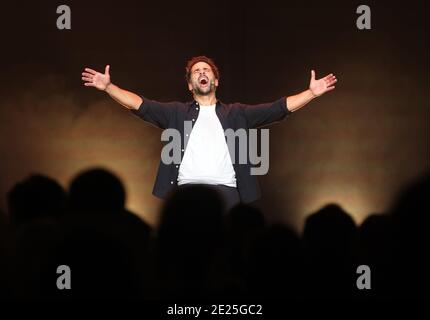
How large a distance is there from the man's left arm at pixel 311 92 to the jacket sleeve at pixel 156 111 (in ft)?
1.83

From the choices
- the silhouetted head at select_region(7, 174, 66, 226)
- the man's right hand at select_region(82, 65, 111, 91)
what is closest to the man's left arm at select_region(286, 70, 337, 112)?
the man's right hand at select_region(82, 65, 111, 91)

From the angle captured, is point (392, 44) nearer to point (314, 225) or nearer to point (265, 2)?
point (265, 2)

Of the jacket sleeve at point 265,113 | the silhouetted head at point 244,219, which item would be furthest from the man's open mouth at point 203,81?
the silhouetted head at point 244,219

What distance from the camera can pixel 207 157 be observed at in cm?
349

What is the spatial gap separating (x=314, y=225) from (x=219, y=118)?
75 centimetres

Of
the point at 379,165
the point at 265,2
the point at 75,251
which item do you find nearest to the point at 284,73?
the point at 265,2

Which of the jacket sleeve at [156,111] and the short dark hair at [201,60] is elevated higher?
the short dark hair at [201,60]

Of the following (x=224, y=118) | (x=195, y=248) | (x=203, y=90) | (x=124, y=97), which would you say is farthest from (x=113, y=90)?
(x=195, y=248)

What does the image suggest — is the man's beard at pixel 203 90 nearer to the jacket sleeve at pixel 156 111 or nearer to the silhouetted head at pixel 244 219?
the jacket sleeve at pixel 156 111

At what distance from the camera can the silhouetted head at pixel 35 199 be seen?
3.74 metres

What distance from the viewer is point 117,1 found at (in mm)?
3875

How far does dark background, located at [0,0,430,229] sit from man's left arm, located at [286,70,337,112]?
11.7 inches

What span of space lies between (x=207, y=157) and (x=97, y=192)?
657 mm

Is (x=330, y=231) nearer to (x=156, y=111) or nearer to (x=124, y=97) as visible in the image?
(x=156, y=111)
